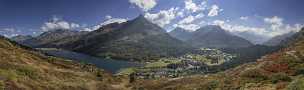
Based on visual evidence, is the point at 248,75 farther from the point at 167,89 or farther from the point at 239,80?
the point at 167,89

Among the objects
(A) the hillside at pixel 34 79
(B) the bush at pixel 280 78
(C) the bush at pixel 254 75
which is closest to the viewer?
(B) the bush at pixel 280 78

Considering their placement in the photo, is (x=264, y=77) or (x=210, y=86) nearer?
(x=264, y=77)

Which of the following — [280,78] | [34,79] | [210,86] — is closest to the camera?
[280,78]

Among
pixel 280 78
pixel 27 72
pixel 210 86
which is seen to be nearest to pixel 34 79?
pixel 27 72

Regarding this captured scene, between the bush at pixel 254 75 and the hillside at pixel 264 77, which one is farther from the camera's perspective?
the bush at pixel 254 75

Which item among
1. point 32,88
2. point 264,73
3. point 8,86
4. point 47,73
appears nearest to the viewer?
point 8,86

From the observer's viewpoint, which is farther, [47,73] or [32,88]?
[47,73]

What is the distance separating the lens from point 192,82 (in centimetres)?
9012

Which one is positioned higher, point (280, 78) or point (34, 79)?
point (34, 79)

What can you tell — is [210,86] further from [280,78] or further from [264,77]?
[280,78]

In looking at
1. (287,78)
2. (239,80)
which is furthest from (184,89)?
(287,78)

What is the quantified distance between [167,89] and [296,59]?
32656 mm

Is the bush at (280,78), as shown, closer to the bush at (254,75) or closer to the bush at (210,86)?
the bush at (254,75)

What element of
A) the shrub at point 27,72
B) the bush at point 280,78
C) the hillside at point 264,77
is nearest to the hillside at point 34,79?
the shrub at point 27,72
